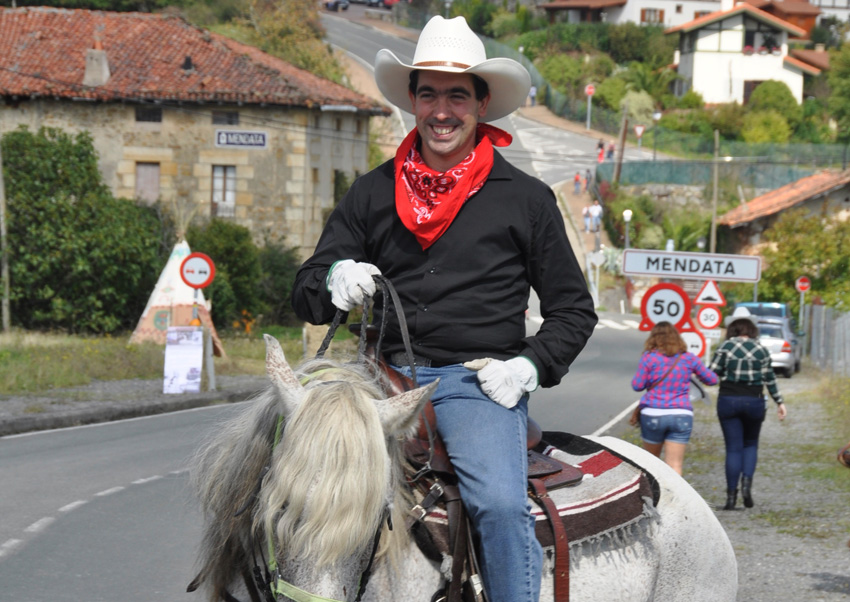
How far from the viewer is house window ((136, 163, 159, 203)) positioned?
4484 centimetres

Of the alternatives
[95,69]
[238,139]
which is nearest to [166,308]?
[238,139]

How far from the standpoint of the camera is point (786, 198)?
54.5m

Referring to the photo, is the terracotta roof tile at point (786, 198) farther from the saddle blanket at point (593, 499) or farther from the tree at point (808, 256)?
the saddle blanket at point (593, 499)

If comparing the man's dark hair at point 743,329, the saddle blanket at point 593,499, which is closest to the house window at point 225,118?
the man's dark hair at point 743,329

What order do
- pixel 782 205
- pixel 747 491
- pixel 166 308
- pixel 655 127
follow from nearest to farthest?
pixel 747 491 → pixel 166 308 → pixel 782 205 → pixel 655 127

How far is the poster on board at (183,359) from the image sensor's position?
20.7m

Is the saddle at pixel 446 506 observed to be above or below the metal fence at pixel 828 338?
above

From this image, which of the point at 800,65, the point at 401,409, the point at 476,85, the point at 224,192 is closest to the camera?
the point at 401,409

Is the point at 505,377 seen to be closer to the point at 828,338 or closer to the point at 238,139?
the point at 828,338

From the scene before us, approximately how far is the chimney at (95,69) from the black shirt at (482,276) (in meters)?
42.2

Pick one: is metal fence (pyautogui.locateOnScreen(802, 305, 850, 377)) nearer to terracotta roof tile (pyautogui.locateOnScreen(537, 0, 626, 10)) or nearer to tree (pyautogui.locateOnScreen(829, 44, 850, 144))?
tree (pyautogui.locateOnScreen(829, 44, 850, 144))

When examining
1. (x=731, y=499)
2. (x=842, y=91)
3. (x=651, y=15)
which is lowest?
(x=731, y=499)

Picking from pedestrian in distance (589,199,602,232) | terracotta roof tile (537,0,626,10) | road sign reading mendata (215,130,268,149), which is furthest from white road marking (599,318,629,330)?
terracotta roof tile (537,0,626,10)

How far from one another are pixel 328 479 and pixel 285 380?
1.07ft
